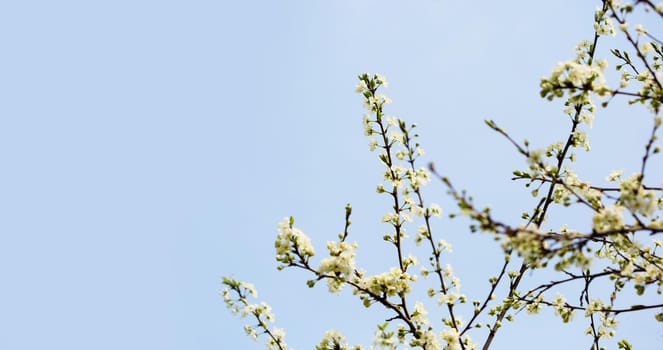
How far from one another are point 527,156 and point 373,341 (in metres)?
2.25

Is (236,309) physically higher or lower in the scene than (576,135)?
higher

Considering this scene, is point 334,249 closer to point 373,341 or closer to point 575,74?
point 373,341

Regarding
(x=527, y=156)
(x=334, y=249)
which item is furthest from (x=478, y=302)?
(x=527, y=156)

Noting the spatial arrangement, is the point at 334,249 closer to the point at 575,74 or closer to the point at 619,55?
→ the point at 575,74

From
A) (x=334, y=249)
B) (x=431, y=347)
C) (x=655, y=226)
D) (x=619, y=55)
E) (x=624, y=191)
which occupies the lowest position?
(x=655, y=226)

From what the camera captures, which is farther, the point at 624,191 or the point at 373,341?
the point at 373,341

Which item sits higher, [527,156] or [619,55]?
[619,55]

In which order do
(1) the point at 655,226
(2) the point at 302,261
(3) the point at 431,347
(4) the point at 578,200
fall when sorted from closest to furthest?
(1) the point at 655,226
(4) the point at 578,200
(2) the point at 302,261
(3) the point at 431,347

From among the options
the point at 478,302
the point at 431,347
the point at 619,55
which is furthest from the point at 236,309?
the point at 619,55

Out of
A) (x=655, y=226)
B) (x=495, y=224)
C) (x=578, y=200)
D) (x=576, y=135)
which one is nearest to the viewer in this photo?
(x=495, y=224)

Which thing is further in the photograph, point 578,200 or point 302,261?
point 302,261

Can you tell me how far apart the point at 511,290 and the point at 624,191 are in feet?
8.08

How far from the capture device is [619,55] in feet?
18.6

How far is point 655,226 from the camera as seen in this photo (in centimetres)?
341
